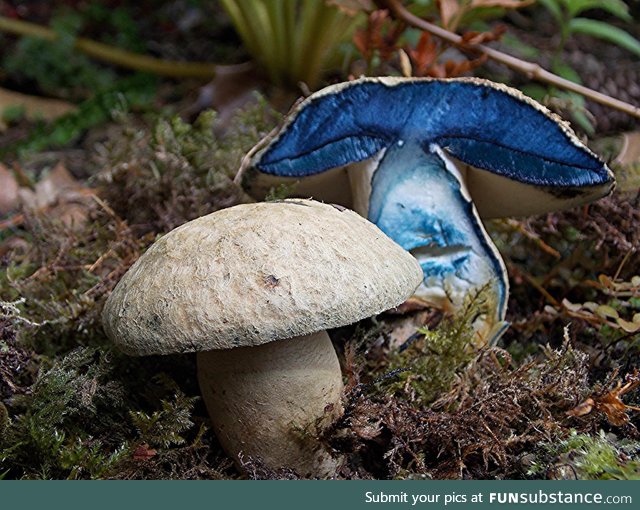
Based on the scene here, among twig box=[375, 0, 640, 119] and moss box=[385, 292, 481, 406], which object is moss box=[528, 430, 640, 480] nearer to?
moss box=[385, 292, 481, 406]

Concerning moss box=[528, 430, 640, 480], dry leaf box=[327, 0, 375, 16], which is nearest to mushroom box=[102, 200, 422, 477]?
moss box=[528, 430, 640, 480]

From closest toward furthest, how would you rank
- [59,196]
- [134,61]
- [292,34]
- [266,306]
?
1. [266,306]
2. [59,196]
3. [292,34]
4. [134,61]

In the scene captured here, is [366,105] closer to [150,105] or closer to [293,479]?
[293,479]

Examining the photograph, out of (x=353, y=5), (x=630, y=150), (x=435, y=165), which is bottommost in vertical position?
(x=630, y=150)

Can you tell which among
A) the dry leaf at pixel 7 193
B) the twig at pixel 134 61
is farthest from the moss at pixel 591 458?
the twig at pixel 134 61

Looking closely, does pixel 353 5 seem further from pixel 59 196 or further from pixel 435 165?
pixel 59 196

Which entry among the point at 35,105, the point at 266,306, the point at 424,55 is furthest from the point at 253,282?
the point at 35,105

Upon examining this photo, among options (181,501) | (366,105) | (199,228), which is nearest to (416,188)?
(366,105)
